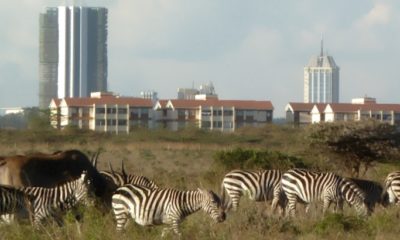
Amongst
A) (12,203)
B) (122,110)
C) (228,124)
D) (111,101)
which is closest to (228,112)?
(228,124)

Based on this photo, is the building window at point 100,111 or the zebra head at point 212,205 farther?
the building window at point 100,111

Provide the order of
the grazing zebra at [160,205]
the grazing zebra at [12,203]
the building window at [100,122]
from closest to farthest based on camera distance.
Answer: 1. the grazing zebra at [12,203]
2. the grazing zebra at [160,205]
3. the building window at [100,122]

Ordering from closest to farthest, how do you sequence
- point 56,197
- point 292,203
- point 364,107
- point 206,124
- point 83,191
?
point 56,197, point 83,191, point 292,203, point 364,107, point 206,124

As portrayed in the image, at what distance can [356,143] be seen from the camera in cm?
3472

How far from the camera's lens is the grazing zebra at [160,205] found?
15195 millimetres

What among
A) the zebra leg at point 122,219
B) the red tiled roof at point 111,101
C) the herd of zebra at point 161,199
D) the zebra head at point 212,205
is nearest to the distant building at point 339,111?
the red tiled roof at point 111,101

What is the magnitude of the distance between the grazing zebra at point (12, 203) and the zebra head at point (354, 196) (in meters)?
6.44

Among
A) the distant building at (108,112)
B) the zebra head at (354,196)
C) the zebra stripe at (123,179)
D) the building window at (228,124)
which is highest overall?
the zebra stripe at (123,179)

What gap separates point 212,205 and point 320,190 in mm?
4524

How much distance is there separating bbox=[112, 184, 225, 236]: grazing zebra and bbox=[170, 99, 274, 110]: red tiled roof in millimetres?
80253

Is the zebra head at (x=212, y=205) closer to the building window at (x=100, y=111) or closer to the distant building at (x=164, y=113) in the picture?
the distant building at (x=164, y=113)

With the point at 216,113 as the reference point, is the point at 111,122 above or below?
below

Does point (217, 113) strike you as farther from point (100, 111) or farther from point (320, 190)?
point (320, 190)

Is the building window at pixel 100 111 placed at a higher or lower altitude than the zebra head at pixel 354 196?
lower
